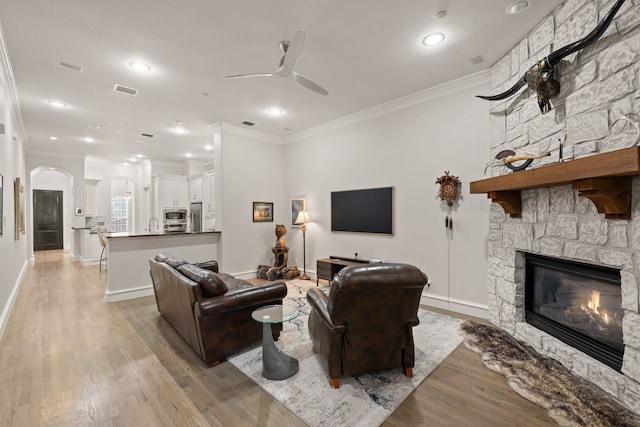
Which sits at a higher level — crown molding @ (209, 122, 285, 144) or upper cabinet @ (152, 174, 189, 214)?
crown molding @ (209, 122, 285, 144)

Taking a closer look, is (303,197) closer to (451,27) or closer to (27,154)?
(451,27)

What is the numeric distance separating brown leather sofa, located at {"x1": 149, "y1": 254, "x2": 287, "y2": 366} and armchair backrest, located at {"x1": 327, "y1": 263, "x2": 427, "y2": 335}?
3.16 feet

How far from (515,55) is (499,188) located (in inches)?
58.6

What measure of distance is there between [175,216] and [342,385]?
7860mm

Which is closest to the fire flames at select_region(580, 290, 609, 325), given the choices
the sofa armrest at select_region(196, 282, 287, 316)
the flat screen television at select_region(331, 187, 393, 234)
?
the flat screen television at select_region(331, 187, 393, 234)

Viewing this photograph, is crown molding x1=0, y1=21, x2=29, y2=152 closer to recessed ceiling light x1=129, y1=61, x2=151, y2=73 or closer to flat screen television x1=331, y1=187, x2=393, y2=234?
recessed ceiling light x1=129, y1=61, x2=151, y2=73

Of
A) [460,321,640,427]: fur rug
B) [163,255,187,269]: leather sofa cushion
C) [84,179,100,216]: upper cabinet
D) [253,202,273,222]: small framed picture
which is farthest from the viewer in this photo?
[84,179,100,216]: upper cabinet

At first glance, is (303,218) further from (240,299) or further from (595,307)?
(595,307)

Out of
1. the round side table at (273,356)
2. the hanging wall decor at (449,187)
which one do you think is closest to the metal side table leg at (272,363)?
the round side table at (273,356)

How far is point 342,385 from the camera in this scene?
2.20 metres

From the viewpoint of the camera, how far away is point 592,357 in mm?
2270

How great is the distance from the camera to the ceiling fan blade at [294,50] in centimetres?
232

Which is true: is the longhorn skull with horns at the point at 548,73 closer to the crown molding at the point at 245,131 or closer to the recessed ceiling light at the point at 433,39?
the recessed ceiling light at the point at 433,39

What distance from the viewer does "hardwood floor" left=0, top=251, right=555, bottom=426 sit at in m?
1.87
